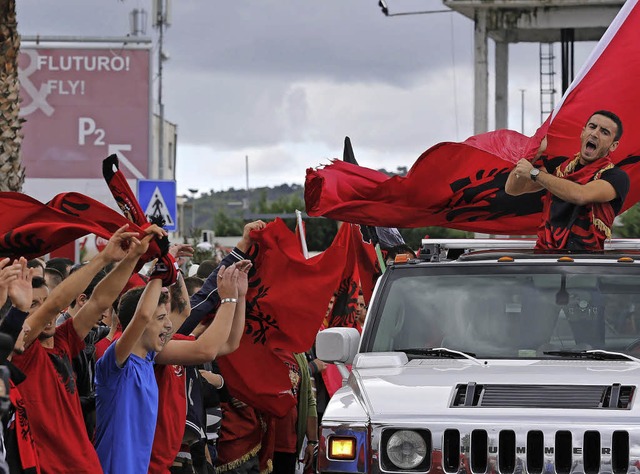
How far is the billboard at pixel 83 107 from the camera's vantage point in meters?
29.6

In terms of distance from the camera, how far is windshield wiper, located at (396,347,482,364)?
300 inches

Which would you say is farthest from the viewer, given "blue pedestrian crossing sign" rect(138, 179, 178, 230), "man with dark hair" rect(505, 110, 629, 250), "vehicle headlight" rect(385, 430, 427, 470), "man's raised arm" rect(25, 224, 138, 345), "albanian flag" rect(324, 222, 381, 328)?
"blue pedestrian crossing sign" rect(138, 179, 178, 230)

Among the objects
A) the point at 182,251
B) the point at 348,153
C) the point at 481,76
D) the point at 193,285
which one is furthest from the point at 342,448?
the point at 481,76

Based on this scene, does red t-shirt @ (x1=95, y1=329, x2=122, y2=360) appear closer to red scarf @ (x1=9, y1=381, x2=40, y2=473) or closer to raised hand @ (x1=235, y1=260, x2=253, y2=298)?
raised hand @ (x1=235, y1=260, x2=253, y2=298)

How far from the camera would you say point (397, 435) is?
22.0 feet

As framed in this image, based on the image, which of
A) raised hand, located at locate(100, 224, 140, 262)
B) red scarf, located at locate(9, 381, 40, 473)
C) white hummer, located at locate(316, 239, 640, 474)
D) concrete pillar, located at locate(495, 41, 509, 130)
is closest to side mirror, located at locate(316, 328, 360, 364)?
white hummer, located at locate(316, 239, 640, 474)

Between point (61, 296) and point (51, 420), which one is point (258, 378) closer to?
point (51, 420)

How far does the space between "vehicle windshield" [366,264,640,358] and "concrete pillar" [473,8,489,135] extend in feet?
107

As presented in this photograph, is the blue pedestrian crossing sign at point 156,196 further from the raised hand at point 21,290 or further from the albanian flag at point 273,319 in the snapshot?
the raised hand at point 21,290

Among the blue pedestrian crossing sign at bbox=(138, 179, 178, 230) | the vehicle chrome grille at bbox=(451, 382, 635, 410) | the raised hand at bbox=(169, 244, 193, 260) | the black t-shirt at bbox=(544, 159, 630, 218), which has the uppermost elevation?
the blue pedestrian crossing sign at bbox=(138, 179, 178, 230)

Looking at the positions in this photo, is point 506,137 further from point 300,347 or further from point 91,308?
point 91,308

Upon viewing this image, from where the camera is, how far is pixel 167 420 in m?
8.00

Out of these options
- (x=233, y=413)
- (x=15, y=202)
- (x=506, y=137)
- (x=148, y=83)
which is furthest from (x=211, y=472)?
(x=148, y=83)

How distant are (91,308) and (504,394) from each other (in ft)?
6.79
